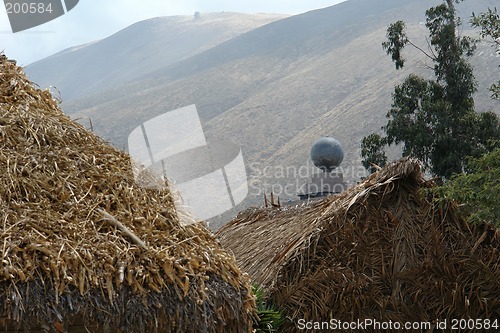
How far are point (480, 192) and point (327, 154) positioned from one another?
7898 mm

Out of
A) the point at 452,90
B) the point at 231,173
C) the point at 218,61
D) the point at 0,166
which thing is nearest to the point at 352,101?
the point at 231,173

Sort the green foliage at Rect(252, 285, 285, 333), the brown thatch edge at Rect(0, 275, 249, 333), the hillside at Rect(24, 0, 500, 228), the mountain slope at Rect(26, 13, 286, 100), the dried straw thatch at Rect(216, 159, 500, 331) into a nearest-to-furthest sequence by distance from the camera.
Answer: the brown thatch edge at Rect(0, 275, 249, 333)
the green foliage at Rect(252, 285, 285, 333)
the dried straw thatch at Rect(216, 159, 500, 331)
the hillside at Rect(24, 0, 500, 228)
the mountain slope at Rect(26, 13, 286, 100)

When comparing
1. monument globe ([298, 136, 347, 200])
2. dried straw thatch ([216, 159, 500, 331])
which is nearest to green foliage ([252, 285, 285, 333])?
dried straw thatch ([216, 159, 500, 331])

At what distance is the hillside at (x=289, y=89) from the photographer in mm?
63000

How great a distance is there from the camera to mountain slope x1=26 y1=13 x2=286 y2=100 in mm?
135250

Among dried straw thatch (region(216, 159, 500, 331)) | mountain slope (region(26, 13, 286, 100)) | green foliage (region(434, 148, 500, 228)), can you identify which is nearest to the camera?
green foliage (region(434, 148, 500, 228))

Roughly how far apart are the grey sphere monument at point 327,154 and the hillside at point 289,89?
30.9 meters

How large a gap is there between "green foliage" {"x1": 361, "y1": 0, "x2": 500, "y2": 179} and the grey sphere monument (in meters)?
3.60

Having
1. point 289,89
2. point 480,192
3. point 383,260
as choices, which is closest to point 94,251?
point 383,260

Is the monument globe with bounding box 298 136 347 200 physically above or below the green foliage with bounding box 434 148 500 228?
below

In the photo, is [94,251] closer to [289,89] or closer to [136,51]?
[289,89]

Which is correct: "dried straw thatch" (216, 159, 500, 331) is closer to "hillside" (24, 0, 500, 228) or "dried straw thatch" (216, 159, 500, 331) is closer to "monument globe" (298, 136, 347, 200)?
"monument globe" (298, 136, 347, 200)

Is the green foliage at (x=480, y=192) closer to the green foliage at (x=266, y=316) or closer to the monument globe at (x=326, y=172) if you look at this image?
the green foliage at (x=266, y=316)

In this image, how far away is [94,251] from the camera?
6199mm
